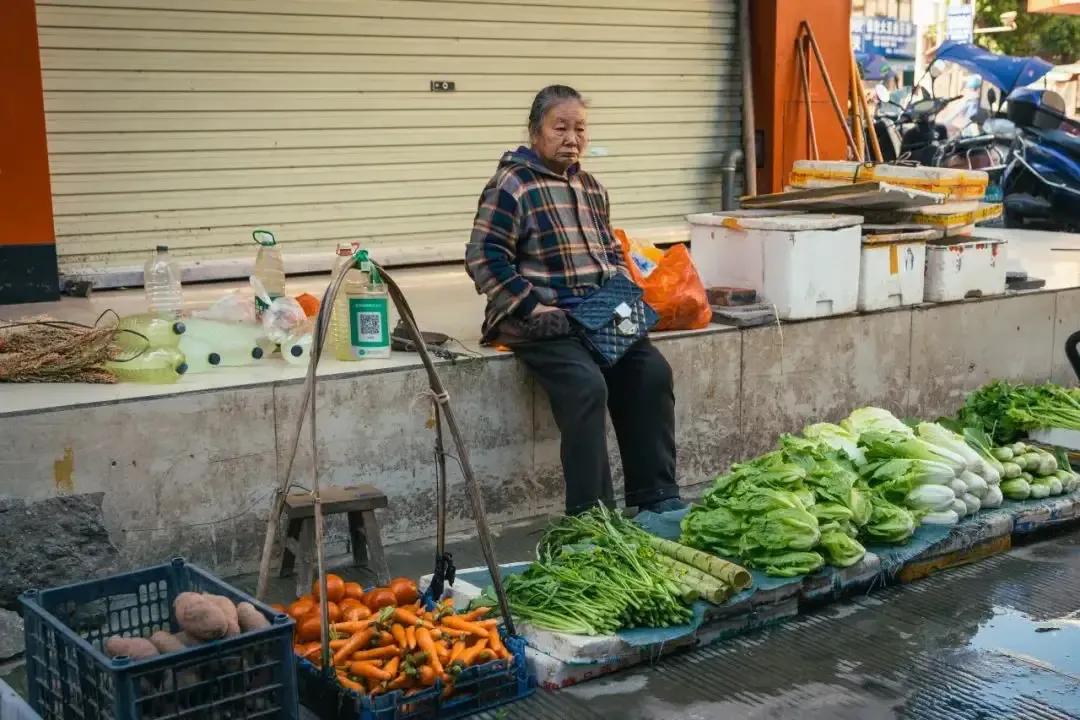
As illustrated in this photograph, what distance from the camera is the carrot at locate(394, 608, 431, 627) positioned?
3936mm

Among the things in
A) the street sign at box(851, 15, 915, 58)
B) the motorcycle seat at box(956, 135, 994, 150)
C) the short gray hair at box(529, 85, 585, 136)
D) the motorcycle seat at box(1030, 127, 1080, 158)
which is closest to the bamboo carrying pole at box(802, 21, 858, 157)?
the motorcycle seat at box(1030, 127, 1080, 158)

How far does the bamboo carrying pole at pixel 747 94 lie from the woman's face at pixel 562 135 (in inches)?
216

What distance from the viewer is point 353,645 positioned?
3.83 meters

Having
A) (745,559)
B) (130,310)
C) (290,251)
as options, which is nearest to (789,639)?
(745,559)

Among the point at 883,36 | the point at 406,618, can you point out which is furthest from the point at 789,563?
the point at 883,36

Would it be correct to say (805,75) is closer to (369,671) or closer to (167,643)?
(369,671)

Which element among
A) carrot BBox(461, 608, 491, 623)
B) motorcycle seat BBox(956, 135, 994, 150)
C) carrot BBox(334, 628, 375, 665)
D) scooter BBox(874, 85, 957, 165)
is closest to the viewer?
carrot BBox(334, 628, 375, 665)

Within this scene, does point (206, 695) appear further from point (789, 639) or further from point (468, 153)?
point (468, 153)

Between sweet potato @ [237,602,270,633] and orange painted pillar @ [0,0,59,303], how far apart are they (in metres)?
4.71

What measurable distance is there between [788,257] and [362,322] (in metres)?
2.52

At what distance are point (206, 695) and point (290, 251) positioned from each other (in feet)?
18.5

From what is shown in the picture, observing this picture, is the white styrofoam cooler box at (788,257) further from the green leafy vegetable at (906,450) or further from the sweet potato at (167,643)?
the sweet potato at (167,643)

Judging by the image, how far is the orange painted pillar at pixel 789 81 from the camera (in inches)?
416

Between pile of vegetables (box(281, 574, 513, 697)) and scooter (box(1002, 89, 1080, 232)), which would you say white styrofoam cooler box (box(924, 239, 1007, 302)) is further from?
scooter (box(1002, 89, 1080, 232))
